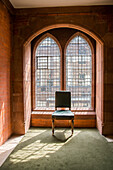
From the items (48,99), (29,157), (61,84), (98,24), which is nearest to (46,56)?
(61,84)

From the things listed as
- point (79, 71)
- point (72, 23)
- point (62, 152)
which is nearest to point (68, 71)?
point (79, 71)

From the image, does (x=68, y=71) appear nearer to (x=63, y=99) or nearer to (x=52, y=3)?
(x=63, y=99)

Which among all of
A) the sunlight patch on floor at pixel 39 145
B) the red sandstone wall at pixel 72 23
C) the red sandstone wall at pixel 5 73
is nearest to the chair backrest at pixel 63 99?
the sunlight patch on floor at pixel 39 145

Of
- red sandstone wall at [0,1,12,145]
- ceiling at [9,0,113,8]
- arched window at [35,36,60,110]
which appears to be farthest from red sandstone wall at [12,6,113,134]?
arched window at [35,36,60,110]

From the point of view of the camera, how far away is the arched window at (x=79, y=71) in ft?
14.7

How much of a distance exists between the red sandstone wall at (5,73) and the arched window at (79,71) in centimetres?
188

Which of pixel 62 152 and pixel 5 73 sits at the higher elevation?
pixel 5 73

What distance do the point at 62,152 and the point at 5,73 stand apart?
2.13 metres

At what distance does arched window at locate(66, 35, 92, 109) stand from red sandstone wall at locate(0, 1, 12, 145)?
6.18 feet

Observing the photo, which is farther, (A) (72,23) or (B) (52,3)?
(A) (72,23)

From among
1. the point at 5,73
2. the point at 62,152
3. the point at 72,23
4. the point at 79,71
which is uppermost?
the point at 72,23

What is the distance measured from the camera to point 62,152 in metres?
2.78

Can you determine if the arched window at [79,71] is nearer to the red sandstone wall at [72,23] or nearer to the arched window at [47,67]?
the arched window at [47,67]

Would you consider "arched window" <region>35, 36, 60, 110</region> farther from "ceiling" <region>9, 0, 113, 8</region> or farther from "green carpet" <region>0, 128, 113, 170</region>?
"green carpet" <region>0, 128, 113, 170</region>
